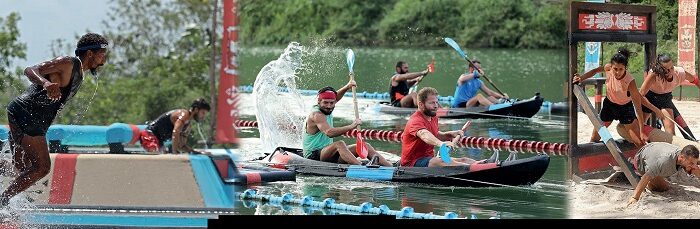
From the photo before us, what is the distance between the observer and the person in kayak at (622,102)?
6758 mm

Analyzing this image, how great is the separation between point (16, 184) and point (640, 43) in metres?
2.82

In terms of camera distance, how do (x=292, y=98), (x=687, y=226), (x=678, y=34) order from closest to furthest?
(x=687, y=226) → (x=678, y=34) → (x=292, y=98)

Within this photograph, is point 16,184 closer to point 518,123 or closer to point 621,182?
point 621,182

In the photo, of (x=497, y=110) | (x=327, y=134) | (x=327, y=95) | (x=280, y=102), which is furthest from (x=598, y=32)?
(x=497, y=110)

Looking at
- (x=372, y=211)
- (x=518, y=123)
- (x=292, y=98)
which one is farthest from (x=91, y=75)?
(x=518, y=123)

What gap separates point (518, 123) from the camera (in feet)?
39.3

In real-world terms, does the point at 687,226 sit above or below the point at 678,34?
below

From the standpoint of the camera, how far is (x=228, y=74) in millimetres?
6324

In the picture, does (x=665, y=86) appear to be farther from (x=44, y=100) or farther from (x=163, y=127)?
(x=44, y=100)

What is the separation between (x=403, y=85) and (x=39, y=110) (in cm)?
644

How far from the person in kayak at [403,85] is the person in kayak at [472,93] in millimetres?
336

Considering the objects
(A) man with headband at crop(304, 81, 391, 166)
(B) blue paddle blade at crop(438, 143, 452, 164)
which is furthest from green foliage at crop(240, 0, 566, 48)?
(B) blue paddle blade at crop(438, 143, 452, 164)

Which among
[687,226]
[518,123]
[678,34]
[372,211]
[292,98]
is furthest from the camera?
[518,123]

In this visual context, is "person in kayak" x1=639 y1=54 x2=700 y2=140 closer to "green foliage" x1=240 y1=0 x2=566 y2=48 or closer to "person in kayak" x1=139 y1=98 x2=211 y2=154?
"person in kayak" x1=139 y1=98 x2=211 y2=154
